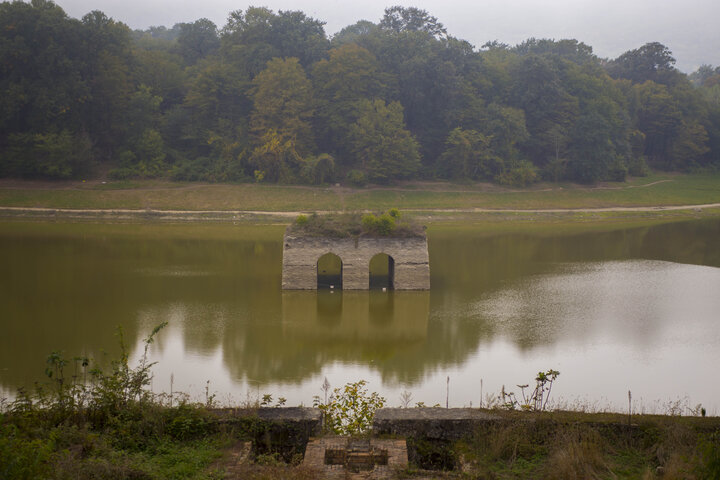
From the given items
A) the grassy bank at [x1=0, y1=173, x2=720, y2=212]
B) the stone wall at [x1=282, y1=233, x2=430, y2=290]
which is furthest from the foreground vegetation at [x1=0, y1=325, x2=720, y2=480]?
the grassy bank at [x1=0, y1=173, x2=720, y2=212]

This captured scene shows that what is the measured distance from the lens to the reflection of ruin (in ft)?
58.9

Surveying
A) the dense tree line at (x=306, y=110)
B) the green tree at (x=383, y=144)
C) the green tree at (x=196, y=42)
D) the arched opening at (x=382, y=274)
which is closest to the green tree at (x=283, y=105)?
the dense tree line at (x=306, y=110)

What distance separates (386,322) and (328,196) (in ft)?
86.6

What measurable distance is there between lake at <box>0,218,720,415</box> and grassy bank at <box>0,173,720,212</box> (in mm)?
10550

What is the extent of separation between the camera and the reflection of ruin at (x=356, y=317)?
17.9 meters

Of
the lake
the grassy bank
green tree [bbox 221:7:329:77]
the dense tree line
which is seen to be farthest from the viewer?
green tree [bbox 221:7:329:77]

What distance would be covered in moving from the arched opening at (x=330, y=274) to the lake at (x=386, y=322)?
115 centimetres

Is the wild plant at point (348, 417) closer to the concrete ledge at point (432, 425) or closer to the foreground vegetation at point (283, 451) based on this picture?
the foreground vegetation at point (283, 451)

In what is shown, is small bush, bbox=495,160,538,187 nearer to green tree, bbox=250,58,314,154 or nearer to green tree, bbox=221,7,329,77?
green tree, bbox=250,58,314,154

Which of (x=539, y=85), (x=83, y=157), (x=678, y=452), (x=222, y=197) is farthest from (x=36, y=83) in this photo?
(x=678, y=452)

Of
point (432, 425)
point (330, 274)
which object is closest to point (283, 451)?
point (432, 425)

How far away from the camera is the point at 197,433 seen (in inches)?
371

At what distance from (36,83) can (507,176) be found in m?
32.7

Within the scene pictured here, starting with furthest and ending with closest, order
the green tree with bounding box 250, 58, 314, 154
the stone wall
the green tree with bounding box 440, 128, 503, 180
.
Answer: the green tree with bounding box 440, 128, 503, 180, the green tree with bounding box 250, 58, 314, 154, the stone wall
